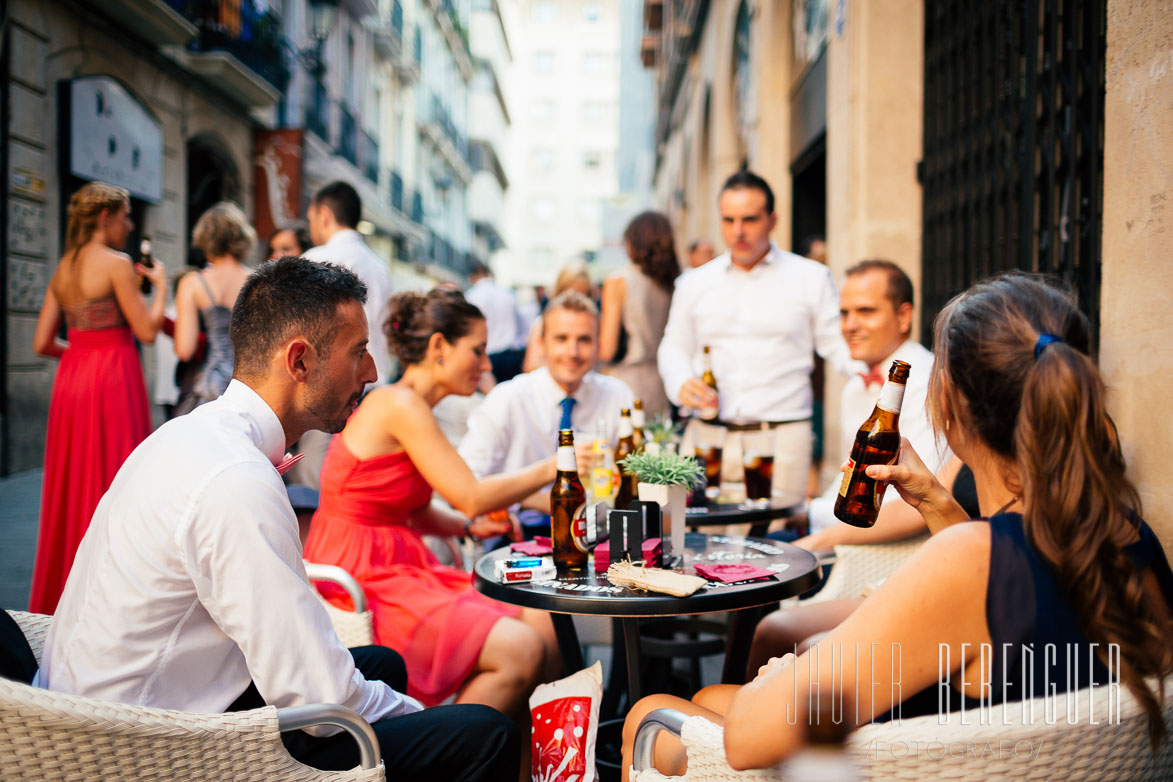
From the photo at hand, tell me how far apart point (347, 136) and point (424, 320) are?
17610mm

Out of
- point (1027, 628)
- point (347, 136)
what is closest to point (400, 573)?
point (1027, 628)

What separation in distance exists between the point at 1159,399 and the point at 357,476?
2.46 meters

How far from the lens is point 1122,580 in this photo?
1.40m

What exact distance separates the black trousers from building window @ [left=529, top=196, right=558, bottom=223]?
62534 millimetres

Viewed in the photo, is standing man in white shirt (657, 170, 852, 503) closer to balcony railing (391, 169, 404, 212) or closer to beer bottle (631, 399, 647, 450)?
beer bottle (631, 399, 647, 450)

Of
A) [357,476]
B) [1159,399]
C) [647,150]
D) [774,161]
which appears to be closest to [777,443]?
[1159,399]

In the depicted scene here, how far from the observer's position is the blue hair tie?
1423 mm

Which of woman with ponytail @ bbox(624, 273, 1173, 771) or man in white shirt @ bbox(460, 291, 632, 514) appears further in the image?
man in white shirt @ bbox(460, 291, 632, 514)

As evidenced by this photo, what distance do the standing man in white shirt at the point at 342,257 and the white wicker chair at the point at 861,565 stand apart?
119 inches

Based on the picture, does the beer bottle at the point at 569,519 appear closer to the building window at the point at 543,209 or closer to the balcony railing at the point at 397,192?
the balcony railing at the point at 397,192

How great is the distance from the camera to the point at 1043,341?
1.43 metres

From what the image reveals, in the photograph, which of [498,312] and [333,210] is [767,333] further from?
[498,312]

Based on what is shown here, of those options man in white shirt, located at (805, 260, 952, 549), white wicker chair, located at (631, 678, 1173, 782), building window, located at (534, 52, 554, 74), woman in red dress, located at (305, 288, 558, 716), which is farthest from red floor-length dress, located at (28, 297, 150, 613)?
building window, located at (534, 52, 554, 74)

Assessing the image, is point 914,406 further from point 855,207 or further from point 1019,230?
point 855,207
